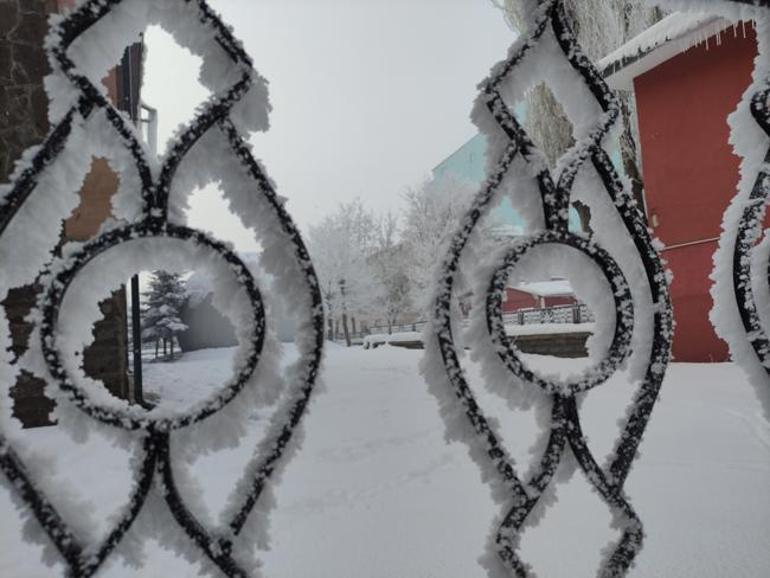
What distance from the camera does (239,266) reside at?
1.61 ft

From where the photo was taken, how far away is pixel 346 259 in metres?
24.5

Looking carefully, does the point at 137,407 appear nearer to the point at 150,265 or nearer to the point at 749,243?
the point at 150,265

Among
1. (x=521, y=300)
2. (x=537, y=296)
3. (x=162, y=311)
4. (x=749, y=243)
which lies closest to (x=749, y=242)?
(x=749, y=243)

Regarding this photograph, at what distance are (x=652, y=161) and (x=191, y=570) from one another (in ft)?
24.3

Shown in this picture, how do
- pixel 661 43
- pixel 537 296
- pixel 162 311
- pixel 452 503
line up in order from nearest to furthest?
pixel 452 503 < pixel 661 43 < pixel 162 311 < pixel 537 296

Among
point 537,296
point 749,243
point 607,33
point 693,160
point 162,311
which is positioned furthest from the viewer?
point 537,296

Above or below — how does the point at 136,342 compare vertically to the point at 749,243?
below

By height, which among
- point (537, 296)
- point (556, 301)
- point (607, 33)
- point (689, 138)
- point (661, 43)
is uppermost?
point (607, 33)

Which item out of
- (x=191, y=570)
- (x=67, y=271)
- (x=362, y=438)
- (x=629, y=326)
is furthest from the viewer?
(x=362, y=438)

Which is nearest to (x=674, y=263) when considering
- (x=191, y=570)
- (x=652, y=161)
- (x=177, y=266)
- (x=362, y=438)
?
(x=652, y=161)

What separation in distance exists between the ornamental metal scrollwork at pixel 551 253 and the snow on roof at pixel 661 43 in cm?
613

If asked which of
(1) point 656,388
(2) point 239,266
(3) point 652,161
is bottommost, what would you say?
(1) point 656,388

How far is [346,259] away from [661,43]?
19424mm

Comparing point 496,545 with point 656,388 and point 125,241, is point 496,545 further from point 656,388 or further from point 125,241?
point 125,241
